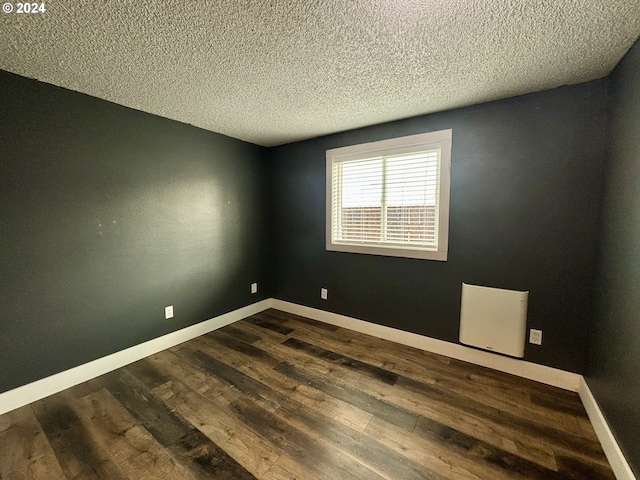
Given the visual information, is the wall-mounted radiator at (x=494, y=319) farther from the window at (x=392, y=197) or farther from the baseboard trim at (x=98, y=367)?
the baseboard trim at (x=98, y=367)

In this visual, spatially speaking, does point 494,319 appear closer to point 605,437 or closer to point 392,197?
point 605,437

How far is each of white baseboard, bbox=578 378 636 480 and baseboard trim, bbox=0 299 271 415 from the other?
3255 millimetres

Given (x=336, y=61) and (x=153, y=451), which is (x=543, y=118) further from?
(x=153, y=451)

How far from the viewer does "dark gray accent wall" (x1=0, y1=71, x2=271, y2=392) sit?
1715 mm

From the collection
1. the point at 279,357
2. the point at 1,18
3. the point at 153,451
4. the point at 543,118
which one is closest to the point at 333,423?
the point at 279,357

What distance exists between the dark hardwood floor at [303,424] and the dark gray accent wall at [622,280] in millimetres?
294

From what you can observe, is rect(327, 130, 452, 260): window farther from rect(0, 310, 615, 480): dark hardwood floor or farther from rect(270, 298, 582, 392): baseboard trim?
rect(0, 310, 615, 480): dark hardwood floor

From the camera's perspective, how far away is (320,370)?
2164mm

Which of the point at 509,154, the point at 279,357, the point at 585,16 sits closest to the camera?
the point at 585,16

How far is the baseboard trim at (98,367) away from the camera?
1715 mm

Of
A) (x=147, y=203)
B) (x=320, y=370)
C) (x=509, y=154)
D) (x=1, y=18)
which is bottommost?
(x=320, y=370)

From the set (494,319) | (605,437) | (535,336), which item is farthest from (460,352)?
(605,437)

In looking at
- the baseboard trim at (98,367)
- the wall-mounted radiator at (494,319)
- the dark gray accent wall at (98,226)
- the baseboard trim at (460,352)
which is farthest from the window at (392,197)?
the baseboard trim at (98,367)

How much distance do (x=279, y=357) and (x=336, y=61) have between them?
8.02 ft
